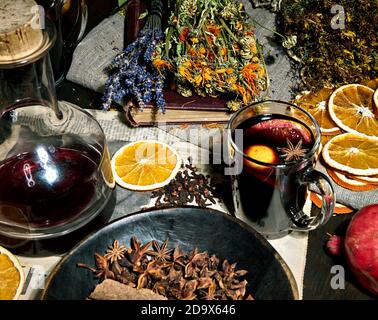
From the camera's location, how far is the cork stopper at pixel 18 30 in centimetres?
111

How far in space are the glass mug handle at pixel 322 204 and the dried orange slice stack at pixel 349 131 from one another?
12cm

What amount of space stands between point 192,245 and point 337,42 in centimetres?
77

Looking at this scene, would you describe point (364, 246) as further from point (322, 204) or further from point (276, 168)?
point (276, 168)

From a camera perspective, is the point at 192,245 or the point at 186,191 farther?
the point at 186,191

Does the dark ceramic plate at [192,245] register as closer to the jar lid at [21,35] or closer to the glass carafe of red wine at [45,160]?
the glass carafe of red wine at [45,160]

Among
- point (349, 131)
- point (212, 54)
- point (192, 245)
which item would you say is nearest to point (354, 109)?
point (349, 131)

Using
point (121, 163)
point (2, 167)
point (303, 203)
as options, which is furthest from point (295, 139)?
point (2, 167)

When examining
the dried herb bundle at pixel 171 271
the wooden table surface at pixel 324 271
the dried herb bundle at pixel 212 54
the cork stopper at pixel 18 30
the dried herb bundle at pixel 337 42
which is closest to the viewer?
the cork stopper at pixel 18 30

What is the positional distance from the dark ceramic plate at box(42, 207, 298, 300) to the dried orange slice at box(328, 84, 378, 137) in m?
0.51

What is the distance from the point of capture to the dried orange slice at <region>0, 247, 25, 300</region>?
1.27 m

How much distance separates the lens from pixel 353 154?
150 cm

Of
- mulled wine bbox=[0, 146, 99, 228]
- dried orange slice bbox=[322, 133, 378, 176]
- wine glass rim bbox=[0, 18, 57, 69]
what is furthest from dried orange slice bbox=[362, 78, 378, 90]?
wine glass rim bbox=[0, 18, 57, 69]

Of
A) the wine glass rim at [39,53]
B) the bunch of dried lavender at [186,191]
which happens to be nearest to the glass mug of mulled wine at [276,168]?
the bunch of dried lavender at [186,191]

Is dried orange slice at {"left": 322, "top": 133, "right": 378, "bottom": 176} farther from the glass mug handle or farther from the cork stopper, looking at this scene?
the cork stopper
